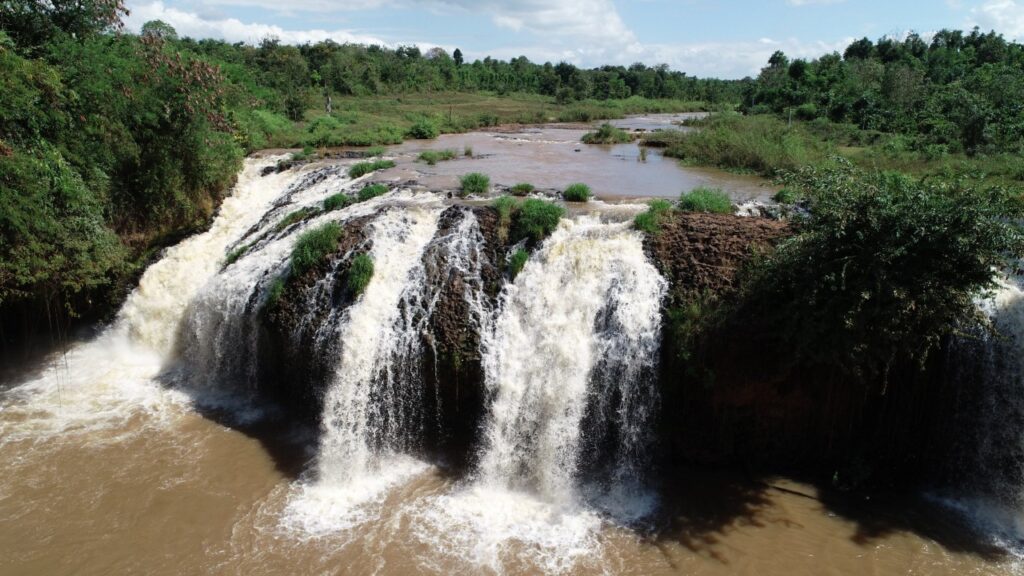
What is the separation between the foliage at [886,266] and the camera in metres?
8.42

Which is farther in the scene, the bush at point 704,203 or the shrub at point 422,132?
the shrub at point 422,132

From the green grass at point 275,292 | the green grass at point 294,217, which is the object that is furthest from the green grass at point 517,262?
the green grass at point 294,217

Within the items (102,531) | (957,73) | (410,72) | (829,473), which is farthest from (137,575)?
(410,72)

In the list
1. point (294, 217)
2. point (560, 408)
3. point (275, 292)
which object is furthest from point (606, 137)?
point (560, 408)

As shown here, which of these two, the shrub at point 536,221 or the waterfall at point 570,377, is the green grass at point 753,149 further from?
the waterfall at point 570,377

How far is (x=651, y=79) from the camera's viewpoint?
84000 millimetres

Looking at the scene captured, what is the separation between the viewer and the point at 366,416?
36.7 feet

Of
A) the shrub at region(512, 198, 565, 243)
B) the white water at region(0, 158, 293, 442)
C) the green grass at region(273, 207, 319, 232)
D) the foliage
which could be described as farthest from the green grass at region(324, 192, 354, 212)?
the foliage

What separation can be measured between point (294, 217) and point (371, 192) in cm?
203

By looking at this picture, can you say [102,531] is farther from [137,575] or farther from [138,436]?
[138,436]

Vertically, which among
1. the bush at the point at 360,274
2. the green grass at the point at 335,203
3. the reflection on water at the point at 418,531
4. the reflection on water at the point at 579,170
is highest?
the reflection on water at the point at 579,170

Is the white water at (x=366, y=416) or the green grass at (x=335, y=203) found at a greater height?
the green grass at (x=335, y=203)

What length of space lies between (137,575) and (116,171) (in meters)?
11.1

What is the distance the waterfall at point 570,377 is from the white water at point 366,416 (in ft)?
5.56
